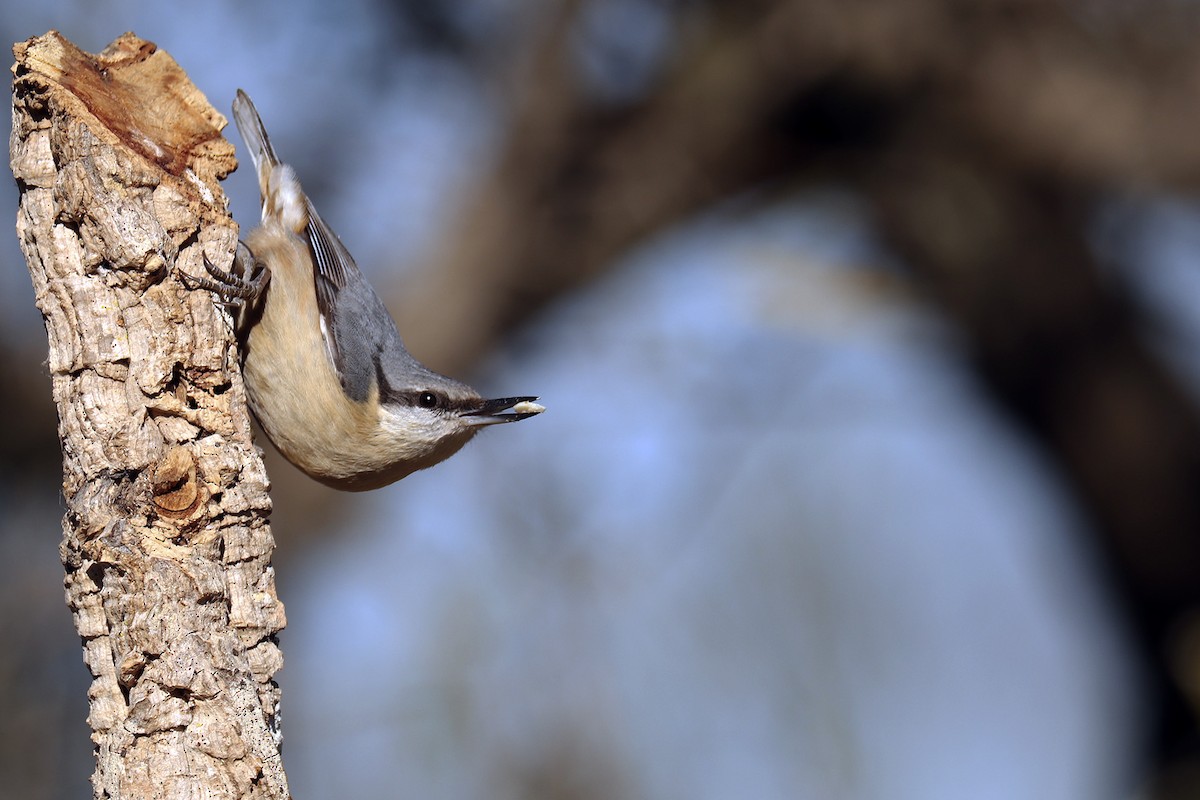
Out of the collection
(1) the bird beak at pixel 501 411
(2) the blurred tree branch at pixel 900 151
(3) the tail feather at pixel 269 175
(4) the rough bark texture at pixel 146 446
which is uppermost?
(2) the blurred tree branch at pixel 900 151

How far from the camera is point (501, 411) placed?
10.9ft

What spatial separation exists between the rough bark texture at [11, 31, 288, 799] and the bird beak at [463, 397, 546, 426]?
1.04m

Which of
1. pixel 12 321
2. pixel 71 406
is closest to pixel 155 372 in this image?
pixel 71 406

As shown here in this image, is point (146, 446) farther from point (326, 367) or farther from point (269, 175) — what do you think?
point (269, 175)

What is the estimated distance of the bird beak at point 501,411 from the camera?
3240mm

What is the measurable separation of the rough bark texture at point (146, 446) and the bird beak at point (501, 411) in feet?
3.42

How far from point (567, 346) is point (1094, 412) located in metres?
3.39

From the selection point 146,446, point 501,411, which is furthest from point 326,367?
point 146,446

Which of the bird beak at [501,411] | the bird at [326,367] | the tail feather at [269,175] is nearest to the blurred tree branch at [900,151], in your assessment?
the tail feather at [269,175]

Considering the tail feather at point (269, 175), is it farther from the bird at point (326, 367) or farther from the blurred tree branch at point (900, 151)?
the blurred tree branch at point (900, 151)

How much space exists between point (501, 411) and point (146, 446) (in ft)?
4.47

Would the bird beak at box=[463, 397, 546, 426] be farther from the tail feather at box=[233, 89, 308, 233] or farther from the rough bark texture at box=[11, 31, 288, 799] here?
the rough bark texture at box=[11, 31, 288, 799]

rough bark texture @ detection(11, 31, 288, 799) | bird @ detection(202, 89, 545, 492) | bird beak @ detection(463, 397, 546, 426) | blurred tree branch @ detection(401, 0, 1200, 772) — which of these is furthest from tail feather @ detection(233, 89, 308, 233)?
blurred tree branch @ detection(401, 0, 1200, 772)

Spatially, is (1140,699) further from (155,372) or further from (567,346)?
(155,372)
